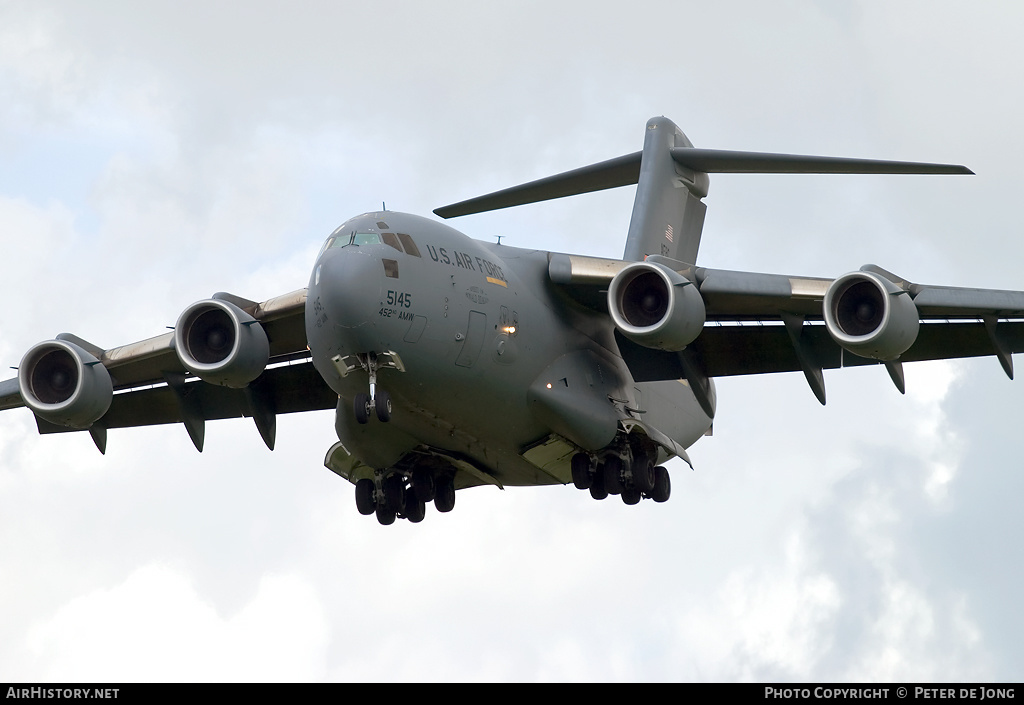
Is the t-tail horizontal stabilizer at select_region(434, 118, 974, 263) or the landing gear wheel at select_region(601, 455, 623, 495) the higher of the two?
the t-tail horizontal stabilizer at select_region(434, 118, 974, 263)

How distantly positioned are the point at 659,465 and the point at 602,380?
1.48 m

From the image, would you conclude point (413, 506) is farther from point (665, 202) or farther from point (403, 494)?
point (665, 202)

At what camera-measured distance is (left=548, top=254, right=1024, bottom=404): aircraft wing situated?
13672 mm

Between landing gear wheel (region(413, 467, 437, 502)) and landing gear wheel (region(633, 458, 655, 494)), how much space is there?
2.25 m

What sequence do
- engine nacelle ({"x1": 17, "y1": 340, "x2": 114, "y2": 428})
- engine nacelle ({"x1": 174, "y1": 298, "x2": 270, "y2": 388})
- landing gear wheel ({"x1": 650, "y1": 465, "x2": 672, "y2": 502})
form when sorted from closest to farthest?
1. engine nacelle ({"x1": 174, "y1": 298, "x2": 270, "y2": 388})
2. engine nacelle ({"x1": 17, "y1": 340, "x2": 114, "y2": 428})
3. landing gear wheel ({"x1": 650, "y1": 465, "x2": 672, "y2": 502})

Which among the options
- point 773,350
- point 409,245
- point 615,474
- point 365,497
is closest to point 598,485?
point 615,474

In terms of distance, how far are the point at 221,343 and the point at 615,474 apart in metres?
4.08

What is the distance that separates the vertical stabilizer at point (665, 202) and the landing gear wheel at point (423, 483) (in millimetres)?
3417

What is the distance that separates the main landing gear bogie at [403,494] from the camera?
15.8 meters

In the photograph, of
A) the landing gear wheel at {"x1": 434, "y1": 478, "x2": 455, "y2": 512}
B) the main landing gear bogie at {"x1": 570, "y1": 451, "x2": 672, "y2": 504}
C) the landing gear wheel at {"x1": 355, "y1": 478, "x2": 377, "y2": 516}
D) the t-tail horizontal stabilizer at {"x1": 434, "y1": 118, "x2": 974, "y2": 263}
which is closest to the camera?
the main landing gear bogie at {"x1": 570, "y1": 451, "x2": 672, "y2": 504}

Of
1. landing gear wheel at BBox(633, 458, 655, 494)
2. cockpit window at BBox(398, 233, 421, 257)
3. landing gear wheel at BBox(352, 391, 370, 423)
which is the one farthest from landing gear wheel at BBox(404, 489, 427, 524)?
cockpit window at BBox(398, 233, 421, 257)

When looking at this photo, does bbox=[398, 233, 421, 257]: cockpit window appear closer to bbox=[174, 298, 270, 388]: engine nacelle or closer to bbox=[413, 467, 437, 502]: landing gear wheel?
bbox=[174, 298, 270, 388]: engine nacelle
